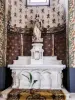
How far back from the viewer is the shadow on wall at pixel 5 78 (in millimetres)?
5613

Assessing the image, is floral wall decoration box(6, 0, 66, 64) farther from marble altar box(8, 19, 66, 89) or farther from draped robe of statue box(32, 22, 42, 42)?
marble altar box(8, 19, 66, 89)

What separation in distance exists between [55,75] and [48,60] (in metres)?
0.61

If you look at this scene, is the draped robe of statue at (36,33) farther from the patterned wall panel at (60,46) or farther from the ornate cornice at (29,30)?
the patterned wall panel at (60,46)

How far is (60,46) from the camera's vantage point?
251 inches

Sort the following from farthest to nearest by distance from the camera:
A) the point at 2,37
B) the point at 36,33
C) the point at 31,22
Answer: the point at 31,22
the point at 36,33
the point at 2,37

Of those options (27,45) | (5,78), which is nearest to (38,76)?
(5,78)

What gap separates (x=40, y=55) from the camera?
6.00 meters

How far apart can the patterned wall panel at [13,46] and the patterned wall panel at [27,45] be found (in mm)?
163

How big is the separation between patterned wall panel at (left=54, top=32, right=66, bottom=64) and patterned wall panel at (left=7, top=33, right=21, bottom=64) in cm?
120

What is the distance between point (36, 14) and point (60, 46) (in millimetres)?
1330

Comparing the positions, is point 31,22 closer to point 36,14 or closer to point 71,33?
point 36,14

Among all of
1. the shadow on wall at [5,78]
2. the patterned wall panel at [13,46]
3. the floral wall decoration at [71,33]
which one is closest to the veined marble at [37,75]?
the shadow on wall at [5,78]

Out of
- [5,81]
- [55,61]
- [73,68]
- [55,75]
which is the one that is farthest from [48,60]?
[5,81]

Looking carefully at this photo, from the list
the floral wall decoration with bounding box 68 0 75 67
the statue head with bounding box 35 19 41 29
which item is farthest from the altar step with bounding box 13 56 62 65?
Answer: the statue head with bounding box 35 19 41 29
